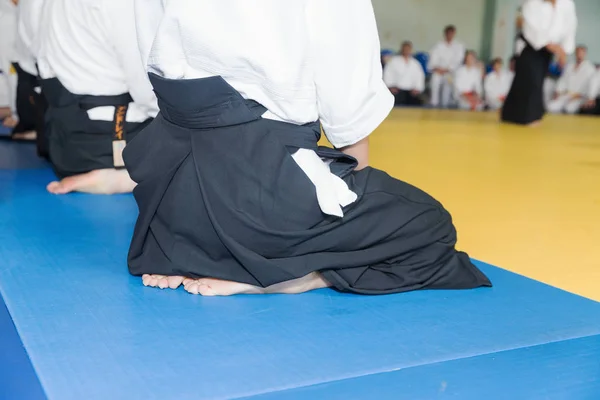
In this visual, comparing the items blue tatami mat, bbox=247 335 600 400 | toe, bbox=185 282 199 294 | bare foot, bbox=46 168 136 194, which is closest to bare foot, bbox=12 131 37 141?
bare foot, bbox=46 168 136 194

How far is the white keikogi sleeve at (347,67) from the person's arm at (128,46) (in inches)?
51.3

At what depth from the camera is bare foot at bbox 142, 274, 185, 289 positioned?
198 cm

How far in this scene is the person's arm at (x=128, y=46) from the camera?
303 centimetres

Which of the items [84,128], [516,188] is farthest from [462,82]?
[84,128]

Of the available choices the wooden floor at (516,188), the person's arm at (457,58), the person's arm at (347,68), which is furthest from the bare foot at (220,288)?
the person's arm at (457,58)

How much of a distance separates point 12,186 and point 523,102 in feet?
22.1

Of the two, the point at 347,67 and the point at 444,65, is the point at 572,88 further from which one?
the point at 347,67

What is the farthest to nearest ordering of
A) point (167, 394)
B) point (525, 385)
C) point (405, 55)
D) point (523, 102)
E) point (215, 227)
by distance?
1. point (405, 55)
2. point (523, 102)
3. point (215, 227)
4. point (525, 385)
5. point (167, 394)

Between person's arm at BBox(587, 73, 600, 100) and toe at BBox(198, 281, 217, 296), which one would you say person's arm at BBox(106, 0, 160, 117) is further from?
person's arm at BBox(587, 73, 600, 100)

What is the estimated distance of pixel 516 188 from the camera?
13.2 feet

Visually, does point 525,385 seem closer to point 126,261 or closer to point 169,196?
point 169,196

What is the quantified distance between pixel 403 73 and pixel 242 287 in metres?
11.7

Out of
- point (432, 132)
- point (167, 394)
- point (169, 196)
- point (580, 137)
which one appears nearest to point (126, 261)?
point (169, 196)

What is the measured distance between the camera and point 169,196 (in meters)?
2.00
